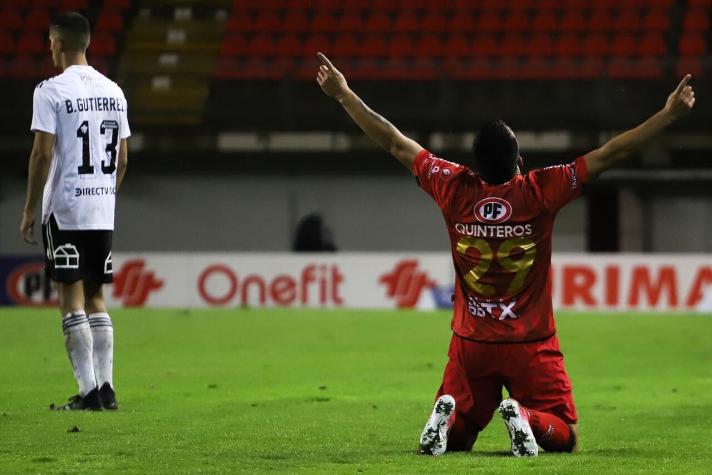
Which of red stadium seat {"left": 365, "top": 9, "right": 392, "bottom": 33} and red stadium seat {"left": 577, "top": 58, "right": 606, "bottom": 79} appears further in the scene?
red stadium seat {"left": 365, "top": 9, "right": 392, "bottom": 33}

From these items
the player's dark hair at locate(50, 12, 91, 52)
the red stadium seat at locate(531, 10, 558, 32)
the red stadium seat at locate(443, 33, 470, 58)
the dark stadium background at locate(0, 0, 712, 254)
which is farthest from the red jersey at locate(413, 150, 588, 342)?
the red stadium seat at locate(531, 10, 558, 32)

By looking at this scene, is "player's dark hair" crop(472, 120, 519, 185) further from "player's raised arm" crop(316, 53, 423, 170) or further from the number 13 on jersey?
the number 13 on jersey

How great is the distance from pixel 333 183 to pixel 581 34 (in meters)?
5.09

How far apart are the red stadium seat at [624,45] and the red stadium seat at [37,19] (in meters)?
9.90

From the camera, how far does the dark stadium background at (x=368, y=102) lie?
76.2ft

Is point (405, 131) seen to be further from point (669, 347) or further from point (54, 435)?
point (54, 435)

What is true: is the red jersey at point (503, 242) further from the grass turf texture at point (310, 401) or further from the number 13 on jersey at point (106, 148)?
the number 13 on jersey at point (106, 148)

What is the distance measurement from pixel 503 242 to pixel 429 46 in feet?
62.5

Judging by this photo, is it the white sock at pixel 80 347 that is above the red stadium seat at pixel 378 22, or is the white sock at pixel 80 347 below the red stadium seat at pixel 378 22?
below

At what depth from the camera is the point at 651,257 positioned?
797 inches

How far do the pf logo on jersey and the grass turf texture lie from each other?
1030 millimetres

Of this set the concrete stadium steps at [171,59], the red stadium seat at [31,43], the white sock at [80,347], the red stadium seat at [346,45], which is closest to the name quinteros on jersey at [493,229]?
the white sock at [80,347]

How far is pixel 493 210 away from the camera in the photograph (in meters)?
6.24

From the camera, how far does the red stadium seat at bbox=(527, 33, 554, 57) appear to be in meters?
24.7
